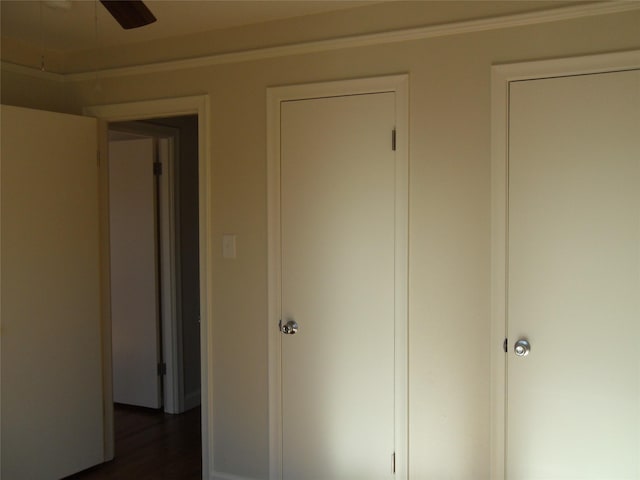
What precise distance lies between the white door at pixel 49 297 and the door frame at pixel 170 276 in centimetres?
90

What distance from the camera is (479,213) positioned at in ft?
7.98

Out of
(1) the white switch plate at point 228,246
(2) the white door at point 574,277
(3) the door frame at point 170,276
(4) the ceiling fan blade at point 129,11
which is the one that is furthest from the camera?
(3) the door frame at point 170,276

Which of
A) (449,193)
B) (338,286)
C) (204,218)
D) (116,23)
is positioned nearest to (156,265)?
(204,218)

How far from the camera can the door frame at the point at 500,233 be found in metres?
2.36

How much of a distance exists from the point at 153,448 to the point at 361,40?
2.82m

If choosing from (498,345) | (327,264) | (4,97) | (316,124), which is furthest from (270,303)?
(4,97)

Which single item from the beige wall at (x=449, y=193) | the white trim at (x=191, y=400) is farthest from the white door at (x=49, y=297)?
the beige wall at (x=449, y=193)

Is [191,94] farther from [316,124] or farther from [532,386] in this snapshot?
[532,386]

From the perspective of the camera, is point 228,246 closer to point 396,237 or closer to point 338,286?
point 338,286

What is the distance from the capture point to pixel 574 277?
2293mm

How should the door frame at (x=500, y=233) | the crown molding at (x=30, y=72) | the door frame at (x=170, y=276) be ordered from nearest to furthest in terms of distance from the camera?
the door frame at (x=500, y=233)
the crown molding at (x=30, y=72)
the door frame at (x=170, y=276)

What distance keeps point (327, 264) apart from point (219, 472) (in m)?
1.31

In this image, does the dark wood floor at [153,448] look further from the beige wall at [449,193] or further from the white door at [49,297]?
the beige wall at [449,193]

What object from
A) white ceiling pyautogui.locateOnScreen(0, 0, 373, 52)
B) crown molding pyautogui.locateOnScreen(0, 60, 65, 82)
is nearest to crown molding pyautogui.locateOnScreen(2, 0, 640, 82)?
crown molding pyautogui.locateOnScreen(0, 60, 65, 82)
